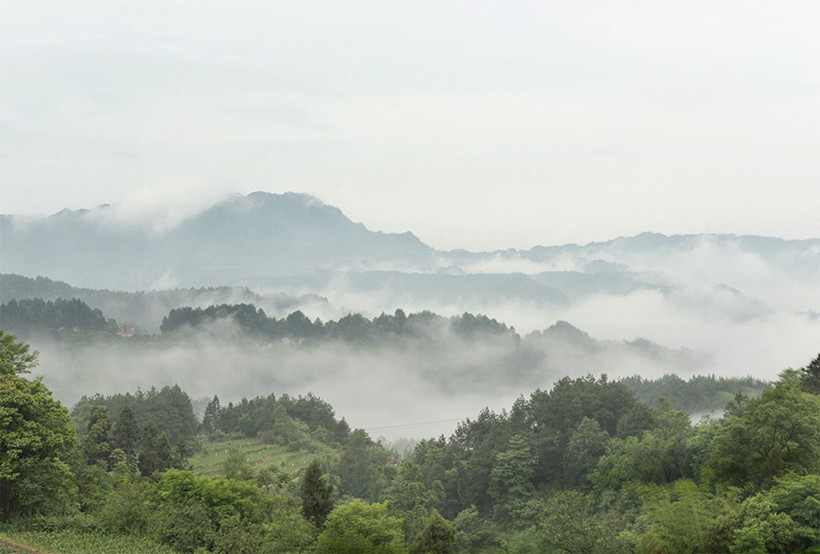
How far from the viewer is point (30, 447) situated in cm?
2775

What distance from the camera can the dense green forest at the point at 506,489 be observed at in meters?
23.9

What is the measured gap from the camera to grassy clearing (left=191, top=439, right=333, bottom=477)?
64.8 meters

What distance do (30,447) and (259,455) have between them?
4537cm

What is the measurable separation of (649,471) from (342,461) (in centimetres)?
3242

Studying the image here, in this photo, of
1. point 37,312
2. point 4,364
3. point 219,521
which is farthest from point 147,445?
point 37,312

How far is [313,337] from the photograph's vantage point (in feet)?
586

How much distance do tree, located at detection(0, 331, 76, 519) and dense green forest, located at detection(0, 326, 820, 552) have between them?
0.07 meters

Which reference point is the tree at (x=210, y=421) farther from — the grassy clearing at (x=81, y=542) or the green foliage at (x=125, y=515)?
the grassy clearing at (x=81, y=542)

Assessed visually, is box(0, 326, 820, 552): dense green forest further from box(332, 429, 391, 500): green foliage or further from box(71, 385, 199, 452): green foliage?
box(71, 385, 199, 452): green foliage

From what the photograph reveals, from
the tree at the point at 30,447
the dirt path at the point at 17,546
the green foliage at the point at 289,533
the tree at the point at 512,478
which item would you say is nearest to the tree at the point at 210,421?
the tree at the point at 512,478

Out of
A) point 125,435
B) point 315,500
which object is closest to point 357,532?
point 315,500

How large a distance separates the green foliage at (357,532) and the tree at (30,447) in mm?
10715

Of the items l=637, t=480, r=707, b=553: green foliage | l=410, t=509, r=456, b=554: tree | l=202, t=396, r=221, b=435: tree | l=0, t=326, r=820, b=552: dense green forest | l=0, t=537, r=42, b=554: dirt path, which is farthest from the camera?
l=202, t=396, r=221, b=435: tree

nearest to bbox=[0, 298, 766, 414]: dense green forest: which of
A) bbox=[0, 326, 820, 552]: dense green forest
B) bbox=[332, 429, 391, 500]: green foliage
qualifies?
bbox=[332, 429, 391, 500]: green foliage
